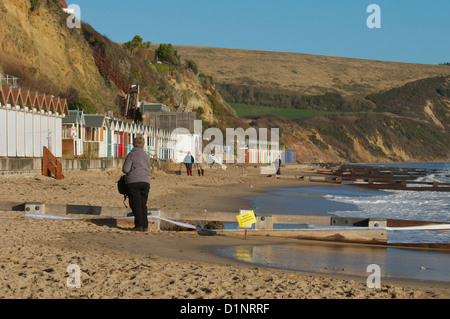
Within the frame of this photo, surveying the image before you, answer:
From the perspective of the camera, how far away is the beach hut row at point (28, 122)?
69.3 feet

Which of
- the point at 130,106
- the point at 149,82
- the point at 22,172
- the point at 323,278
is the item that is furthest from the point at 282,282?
the point at 149,82

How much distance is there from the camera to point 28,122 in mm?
23188

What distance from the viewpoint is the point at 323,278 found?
21.9 ft

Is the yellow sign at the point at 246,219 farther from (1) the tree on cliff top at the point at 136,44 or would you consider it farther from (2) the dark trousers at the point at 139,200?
(1) the tree on cliff top at the point at 136,44

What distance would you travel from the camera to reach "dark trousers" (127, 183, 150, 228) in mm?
10000

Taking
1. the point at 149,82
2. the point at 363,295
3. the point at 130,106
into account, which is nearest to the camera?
the point at 363,295

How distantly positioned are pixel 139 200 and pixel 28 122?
48.8 feet

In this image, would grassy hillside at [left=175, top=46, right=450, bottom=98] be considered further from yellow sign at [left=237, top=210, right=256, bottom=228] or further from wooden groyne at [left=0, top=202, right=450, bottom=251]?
yellow sign at [left=237, top=210, right=256, bottom=228]

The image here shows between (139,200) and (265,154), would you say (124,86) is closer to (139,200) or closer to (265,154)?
(265,154)

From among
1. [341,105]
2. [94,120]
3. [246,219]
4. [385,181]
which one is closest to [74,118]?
[94,120]

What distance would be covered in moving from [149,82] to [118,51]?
6115 mm

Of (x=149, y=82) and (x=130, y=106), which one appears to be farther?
(x=149, y=82)

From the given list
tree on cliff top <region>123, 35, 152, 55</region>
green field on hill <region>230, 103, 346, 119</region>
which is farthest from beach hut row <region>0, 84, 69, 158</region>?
green field on hill <region>230, 103, 346, 119</region>
